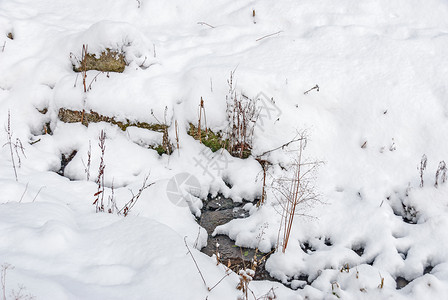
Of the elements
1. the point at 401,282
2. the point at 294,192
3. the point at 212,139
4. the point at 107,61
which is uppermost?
the point at 107,61

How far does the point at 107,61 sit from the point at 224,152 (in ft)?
5.85

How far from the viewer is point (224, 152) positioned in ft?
12.8

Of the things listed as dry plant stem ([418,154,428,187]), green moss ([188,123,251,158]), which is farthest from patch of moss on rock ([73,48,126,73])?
dry plant stem ([418,154,428,187])

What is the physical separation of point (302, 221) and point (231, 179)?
0.85m

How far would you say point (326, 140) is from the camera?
377cm

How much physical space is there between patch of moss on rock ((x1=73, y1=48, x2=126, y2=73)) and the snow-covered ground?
9cm

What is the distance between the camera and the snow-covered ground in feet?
7.79

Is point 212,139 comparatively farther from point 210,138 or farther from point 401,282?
point 401,282

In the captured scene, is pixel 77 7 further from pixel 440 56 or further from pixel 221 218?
pixel 440 56

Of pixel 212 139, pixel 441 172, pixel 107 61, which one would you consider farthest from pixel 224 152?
pixel 441 172

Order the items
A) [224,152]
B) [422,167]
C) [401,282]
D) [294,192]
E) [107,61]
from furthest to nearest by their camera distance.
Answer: [107,61]
[224,152]
[422,167]
[294,192]
[401,282]

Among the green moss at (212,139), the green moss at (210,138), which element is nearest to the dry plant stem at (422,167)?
the green moss at (212,139)

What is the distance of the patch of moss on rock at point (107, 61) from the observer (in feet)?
14.1

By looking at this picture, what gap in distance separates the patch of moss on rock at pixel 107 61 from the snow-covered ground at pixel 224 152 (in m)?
0.09
